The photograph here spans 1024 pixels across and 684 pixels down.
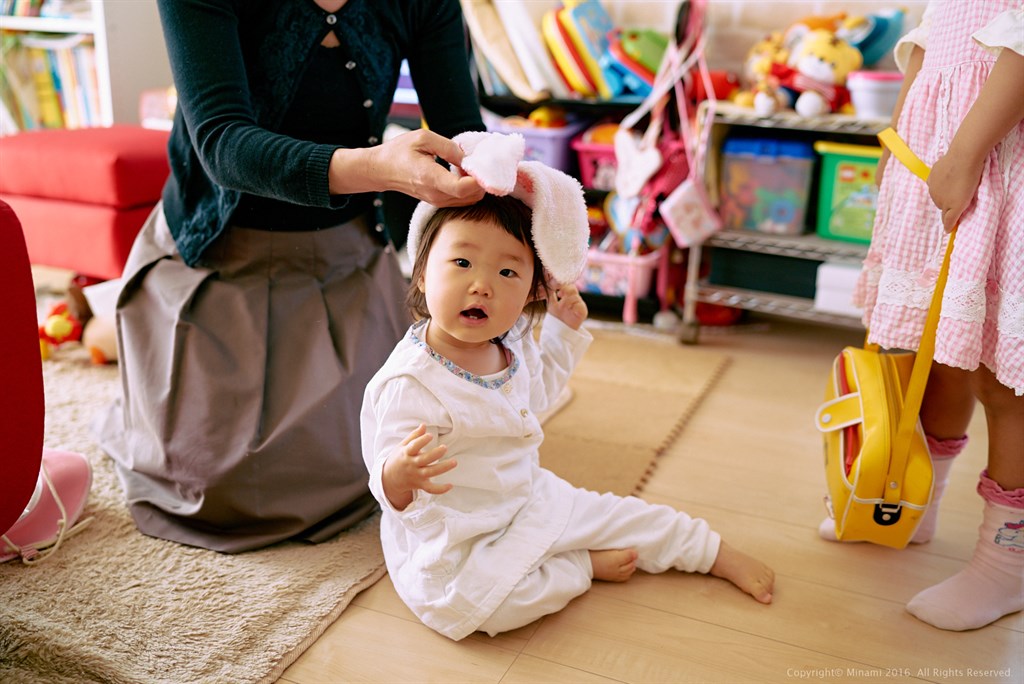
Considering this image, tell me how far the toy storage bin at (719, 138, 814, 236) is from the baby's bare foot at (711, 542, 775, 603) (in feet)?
3.80

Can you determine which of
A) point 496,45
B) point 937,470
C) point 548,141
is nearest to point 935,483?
point 937,470

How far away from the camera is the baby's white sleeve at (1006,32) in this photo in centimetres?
103

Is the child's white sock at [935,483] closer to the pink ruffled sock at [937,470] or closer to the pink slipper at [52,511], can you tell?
the pink ruffled sock at [937,470]

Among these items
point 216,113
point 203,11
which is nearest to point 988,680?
point 216,113

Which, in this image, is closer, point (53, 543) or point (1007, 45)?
point (1007, 45)

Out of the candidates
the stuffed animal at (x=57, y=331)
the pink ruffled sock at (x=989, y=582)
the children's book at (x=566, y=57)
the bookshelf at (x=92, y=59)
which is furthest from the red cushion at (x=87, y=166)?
the pink ruffled sock at (x=989, y=582)

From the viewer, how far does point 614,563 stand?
127 centimetres

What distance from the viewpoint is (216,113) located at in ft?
3.97

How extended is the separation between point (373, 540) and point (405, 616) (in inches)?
7.3

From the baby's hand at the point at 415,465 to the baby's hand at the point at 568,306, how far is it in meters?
0.33

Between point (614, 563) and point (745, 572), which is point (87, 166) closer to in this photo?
point (614, 563)

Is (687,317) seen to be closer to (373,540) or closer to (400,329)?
(400,329)

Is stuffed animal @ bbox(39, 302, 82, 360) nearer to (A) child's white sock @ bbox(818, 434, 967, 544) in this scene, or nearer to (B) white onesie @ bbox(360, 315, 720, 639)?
(B) white onesie @ bbox(360, 315, 720, 639)

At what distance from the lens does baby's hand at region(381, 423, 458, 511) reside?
0.98 metres
